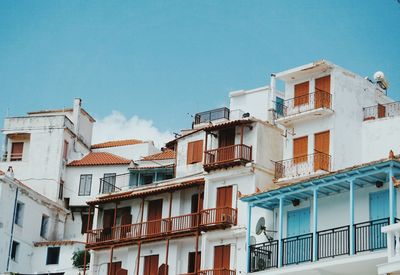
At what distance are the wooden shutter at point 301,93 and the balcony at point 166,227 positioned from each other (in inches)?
278

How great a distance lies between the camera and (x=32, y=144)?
2992 inches

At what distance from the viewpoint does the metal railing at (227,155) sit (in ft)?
174

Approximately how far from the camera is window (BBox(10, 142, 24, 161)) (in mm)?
76812

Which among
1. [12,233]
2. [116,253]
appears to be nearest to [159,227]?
[116,253]

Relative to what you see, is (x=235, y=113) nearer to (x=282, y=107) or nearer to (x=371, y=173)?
(x=282, y=107)

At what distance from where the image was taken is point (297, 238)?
4059cm

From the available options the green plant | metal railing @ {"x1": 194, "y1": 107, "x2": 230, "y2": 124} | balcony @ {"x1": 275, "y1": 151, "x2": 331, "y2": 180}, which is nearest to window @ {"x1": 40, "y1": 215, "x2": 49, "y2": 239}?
the green plant

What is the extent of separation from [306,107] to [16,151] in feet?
108

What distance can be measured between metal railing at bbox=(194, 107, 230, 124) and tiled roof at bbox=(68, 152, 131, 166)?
10.3m

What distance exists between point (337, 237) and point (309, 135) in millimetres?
13024

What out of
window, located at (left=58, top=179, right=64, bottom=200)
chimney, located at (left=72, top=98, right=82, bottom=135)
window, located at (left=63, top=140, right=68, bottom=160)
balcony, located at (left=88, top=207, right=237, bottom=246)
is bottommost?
balcony, located at (left=88, top=207, right=237, bottom=246)

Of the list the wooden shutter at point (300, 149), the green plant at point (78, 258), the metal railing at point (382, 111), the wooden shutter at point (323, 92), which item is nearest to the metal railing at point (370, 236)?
the wooden shutter at point (300, 149)

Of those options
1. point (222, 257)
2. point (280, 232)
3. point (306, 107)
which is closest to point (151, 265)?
point (222, 257)

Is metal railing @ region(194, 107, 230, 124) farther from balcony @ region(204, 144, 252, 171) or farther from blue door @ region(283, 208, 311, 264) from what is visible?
blue door @ region(283, 208, 311, 264)
